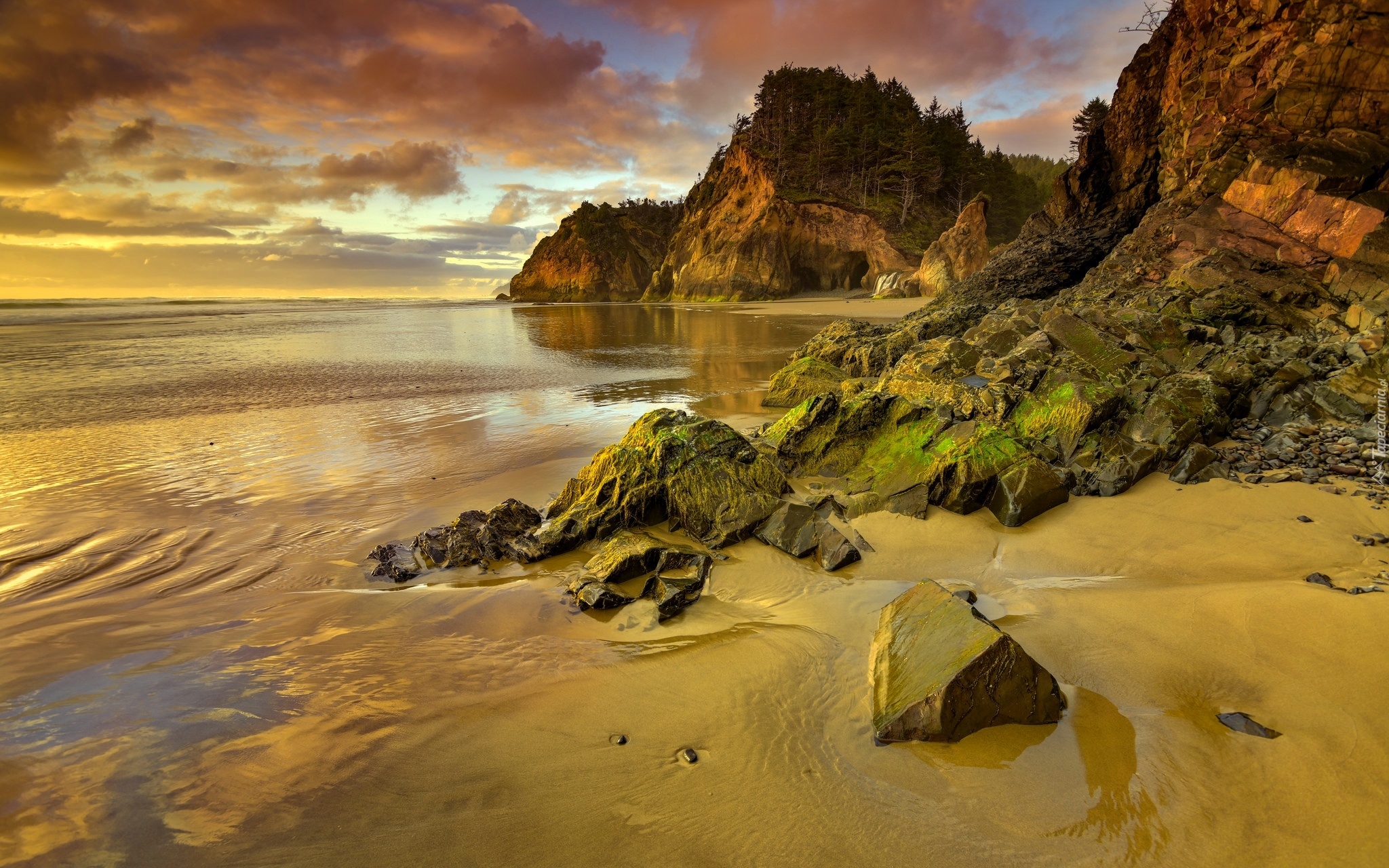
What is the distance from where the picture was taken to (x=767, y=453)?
6.96m

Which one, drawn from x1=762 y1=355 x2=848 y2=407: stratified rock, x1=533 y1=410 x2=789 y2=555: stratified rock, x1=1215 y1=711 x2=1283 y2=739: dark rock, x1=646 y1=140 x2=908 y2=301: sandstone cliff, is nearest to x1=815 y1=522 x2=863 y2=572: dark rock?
x1=533 y1=410 x2=789 y2=555: stratified rock

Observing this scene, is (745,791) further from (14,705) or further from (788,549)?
(14,705)

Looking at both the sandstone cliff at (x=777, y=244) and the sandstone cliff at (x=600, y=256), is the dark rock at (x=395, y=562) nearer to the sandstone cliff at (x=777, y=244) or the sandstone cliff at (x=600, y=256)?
the sandstone cliff at (x=777, y=244)

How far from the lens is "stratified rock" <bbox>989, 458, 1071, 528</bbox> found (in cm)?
532

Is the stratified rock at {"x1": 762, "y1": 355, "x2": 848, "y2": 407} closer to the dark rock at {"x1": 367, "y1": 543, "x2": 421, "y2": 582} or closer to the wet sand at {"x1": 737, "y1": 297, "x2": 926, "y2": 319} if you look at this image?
the dark rock at {"x1": 367, "y1": 543, "x2": 421, "y2": 582}

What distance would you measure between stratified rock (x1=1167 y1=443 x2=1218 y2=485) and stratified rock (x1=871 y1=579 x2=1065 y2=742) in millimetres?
3758

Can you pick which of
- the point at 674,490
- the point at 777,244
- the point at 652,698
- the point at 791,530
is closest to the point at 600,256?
the point at 777,244

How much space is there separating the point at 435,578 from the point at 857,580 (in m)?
3.53

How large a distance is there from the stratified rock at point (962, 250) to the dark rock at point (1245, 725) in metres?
44.3

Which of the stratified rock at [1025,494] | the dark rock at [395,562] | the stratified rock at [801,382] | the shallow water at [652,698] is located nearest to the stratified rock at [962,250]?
the stratified rock at [801,382]

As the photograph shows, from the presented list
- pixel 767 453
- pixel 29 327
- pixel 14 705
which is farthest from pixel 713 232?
pixel 14 705

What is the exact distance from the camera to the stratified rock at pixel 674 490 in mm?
5398

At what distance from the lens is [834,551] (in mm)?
4852

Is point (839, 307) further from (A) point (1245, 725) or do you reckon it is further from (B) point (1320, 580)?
(A) point (1245, 725)
